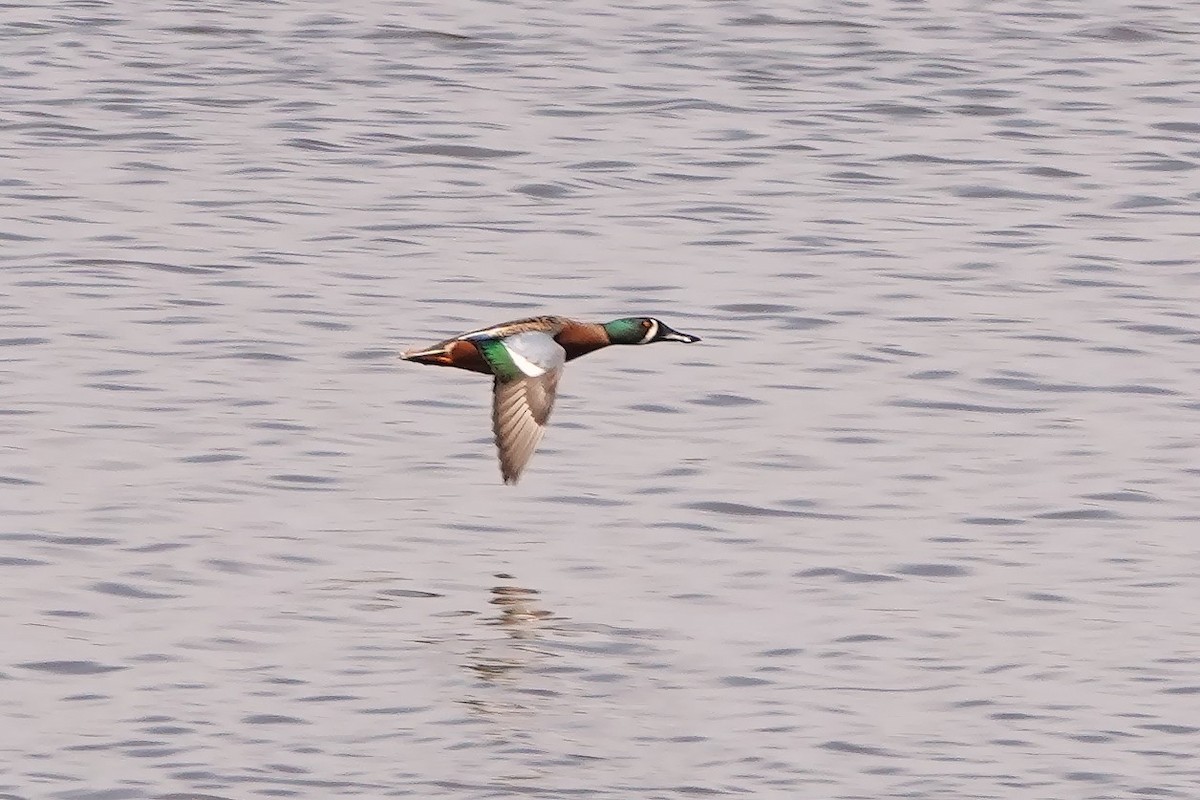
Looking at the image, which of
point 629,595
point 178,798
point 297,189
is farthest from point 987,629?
point 297,189

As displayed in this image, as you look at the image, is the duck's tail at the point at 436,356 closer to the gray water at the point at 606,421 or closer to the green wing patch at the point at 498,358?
the green wing patch at the point at 498,358

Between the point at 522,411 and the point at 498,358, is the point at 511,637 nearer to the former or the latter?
the point at 522,411

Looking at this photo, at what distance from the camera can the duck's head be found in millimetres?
10570

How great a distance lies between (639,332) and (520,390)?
33.5 inches

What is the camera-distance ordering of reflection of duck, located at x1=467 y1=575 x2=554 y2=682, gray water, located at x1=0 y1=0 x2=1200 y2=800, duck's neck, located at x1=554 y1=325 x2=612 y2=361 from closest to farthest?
1. gray water, located at x1=0 y1=0 x2=1200 y2=800
2. reflection of duck, located at x1=467 y1=575 x2=554 y2=682
3. duck's neck, located at x1=554 y1=325 x2=612 y2=361

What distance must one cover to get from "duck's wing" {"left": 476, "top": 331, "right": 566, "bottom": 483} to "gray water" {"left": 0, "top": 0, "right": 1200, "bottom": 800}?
41 centimetres

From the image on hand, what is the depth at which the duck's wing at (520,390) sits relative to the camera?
975 cm

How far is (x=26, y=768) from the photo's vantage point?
7758 mm

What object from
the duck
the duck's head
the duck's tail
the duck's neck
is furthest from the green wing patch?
the duck's head

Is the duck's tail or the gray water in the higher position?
the duck's tail

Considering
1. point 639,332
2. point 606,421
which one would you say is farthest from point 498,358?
point 606,421

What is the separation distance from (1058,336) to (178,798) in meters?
6.21

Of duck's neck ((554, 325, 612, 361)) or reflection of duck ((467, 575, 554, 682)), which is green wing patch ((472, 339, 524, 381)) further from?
reflection of duck ((467, 575, 554, 682))

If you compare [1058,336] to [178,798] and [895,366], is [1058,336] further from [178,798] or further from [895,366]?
[178,798]
